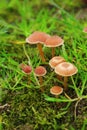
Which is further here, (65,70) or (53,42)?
(53,42)

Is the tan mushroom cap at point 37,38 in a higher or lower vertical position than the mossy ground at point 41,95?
higher

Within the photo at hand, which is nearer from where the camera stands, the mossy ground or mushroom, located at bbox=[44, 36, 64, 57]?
the mossy ground

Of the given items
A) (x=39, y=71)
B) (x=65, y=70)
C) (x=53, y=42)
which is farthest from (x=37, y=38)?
(x=65, y=70)

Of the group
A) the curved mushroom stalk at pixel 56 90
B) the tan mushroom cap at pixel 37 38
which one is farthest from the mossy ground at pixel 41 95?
the tan mushroom cap at pixel 37 38

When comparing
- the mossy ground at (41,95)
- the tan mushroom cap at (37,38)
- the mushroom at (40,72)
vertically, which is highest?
the tan mushroom cap at (37,38)

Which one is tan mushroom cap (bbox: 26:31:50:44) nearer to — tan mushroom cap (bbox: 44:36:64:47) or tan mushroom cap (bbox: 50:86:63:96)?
tan mushroom cap (bbox: 44:36:64:47)

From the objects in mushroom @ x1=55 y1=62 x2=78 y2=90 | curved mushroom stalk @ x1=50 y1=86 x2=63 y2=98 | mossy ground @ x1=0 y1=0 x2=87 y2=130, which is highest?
mushroom @ x1=55 y1=62 x2=78 y2=90

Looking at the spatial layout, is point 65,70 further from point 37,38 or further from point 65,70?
point 37,38

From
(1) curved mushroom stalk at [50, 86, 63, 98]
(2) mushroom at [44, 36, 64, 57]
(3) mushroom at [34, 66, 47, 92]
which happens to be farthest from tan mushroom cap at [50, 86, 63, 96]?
(2) mushroom at [44, 36, 64, 57]

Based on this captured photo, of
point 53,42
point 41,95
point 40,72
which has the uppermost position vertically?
point 53,42

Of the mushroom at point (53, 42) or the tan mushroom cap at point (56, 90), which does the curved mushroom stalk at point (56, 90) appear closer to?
the tan mushroom cap at point (56, 90)

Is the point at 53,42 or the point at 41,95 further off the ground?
the point at 53,42

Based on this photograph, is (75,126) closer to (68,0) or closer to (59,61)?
(59,61)
